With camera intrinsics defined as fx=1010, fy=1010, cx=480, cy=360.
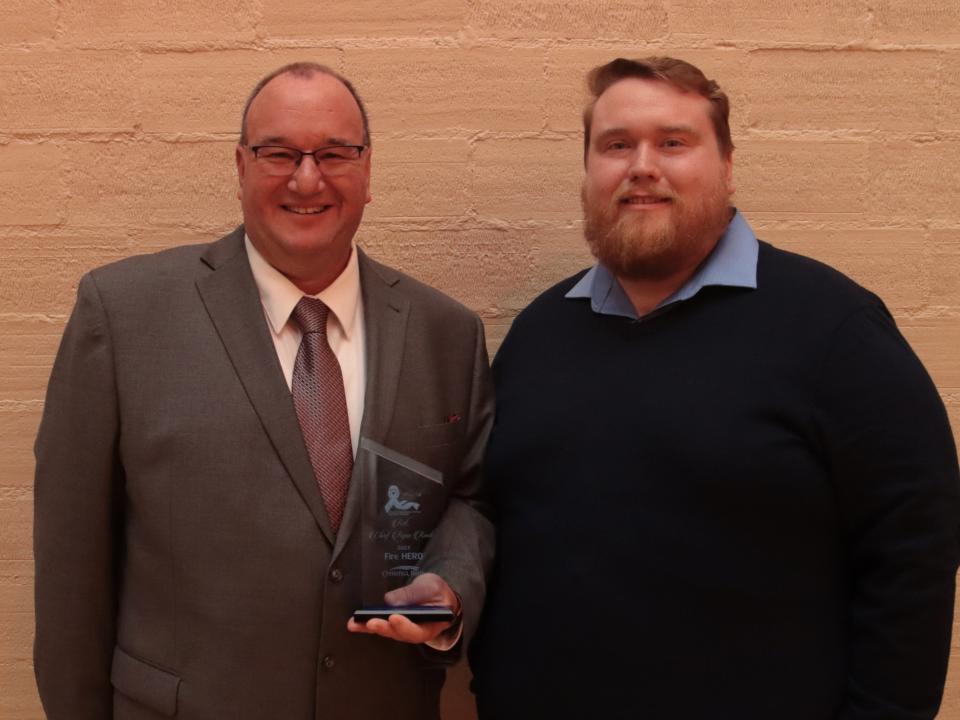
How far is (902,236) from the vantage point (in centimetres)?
Answer: 222

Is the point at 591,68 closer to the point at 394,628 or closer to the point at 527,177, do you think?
the point at 527,177

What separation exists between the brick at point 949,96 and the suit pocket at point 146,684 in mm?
1899

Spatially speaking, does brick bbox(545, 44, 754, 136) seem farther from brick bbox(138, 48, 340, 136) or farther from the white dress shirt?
the white dress shirt

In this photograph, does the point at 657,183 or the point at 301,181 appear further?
the point at 657,183

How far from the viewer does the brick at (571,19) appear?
7.06 ft

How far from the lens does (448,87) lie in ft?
7.11

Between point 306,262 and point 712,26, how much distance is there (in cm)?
107

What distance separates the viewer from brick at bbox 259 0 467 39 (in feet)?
7.00

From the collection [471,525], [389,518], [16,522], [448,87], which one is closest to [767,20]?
[448,87]

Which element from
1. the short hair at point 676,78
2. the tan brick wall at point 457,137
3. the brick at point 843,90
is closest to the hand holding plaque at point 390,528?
the tan brick wall at point 457,137

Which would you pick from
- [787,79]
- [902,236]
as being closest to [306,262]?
[787,79]

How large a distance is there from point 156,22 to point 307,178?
28.8 inches

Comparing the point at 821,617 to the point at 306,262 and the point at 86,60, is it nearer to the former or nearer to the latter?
the point at 306,262

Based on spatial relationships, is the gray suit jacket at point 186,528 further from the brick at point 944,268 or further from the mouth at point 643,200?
the brick at point 944,268
